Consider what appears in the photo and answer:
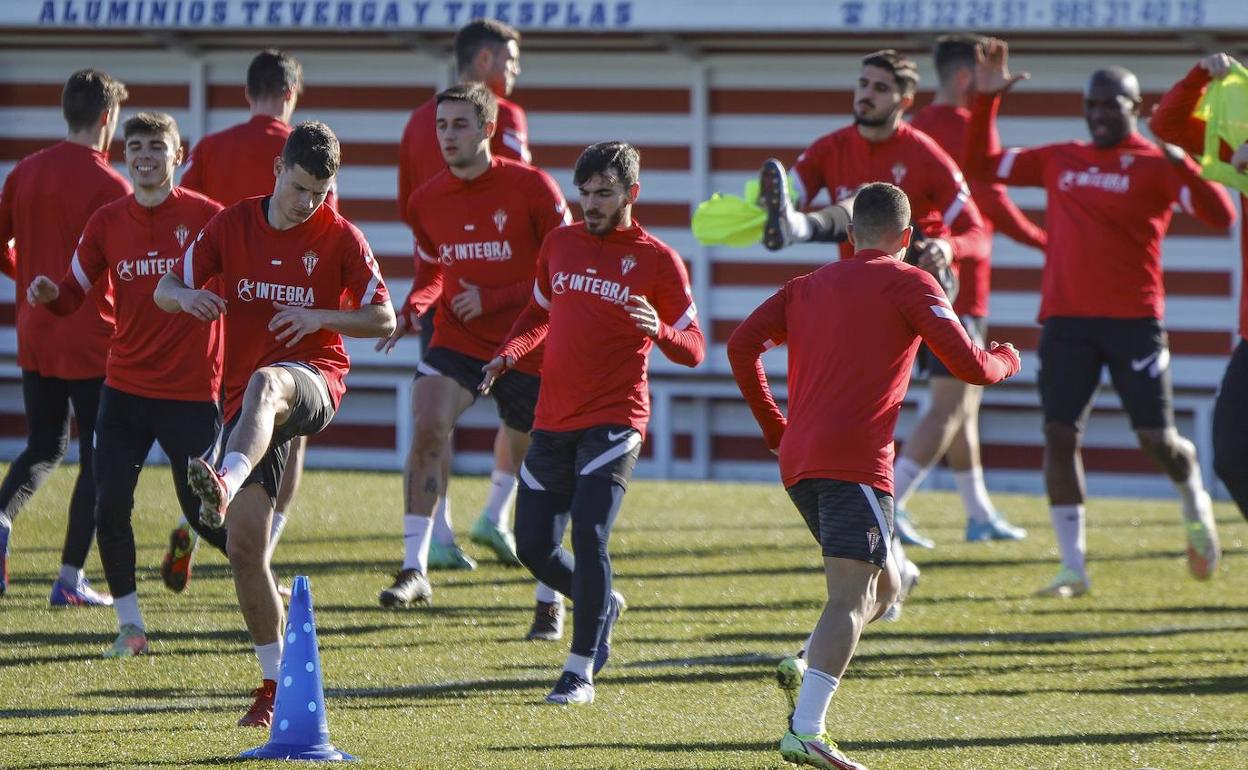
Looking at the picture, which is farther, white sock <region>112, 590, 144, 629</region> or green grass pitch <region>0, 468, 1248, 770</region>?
white sock <region>112, 590, 144, 629</region>

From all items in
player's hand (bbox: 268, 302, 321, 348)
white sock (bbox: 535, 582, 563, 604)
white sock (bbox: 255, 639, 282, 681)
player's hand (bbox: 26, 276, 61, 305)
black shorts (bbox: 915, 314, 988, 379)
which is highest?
player's hand (bbox: 268, 302, 321, 348)

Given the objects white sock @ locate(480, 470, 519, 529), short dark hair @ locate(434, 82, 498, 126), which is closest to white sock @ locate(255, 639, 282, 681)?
short dark hair @ locate(434, 82, 498, 126)

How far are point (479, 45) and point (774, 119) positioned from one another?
5341 mm

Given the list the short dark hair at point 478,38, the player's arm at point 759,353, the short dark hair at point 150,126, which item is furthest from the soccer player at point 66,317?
the player's arm at point 759,353

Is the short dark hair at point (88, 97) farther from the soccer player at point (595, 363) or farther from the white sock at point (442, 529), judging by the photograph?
the white sock at point (442, 529)

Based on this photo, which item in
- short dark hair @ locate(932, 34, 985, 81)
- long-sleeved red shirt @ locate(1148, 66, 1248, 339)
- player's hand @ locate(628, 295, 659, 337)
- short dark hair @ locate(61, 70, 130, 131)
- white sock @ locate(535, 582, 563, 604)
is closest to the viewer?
player's hand @ locate(628, 295, 659, 337)

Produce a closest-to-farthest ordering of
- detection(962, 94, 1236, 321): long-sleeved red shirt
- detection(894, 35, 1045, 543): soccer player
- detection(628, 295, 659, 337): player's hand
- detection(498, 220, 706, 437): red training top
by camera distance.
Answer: detection(628, 295, 659, 337): player's hand, detection(498, 220, 706, 437): red training top, detection(962, 94, 1236, 321): long-sleeved red shirt, detection(894, 35, 1045, 543): soccer player

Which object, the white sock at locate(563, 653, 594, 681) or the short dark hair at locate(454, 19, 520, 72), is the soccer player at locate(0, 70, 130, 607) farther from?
the white sock at locate(563, 653, 594, 681)

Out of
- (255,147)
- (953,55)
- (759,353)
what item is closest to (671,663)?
(759,353)

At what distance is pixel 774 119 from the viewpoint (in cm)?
1551

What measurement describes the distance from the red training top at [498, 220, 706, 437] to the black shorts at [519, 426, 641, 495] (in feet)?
0.11

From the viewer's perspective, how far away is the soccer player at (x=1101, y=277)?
32.6ft

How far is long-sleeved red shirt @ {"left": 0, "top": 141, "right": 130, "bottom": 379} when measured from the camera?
8945 millimetres

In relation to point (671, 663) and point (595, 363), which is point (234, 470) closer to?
point (595, 363)
